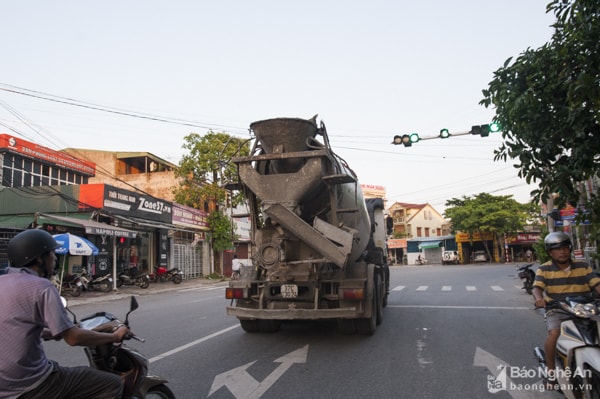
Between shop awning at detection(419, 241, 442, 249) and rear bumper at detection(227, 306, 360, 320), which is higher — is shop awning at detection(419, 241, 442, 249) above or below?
above

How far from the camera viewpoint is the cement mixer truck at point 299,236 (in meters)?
6.25

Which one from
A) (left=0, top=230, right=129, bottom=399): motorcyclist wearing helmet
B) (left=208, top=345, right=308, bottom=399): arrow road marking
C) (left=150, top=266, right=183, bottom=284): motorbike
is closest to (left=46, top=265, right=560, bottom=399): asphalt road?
(left=208, top=345, right=308, bottom=399): arrow road marking

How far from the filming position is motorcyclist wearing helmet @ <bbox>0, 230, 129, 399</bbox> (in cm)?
220

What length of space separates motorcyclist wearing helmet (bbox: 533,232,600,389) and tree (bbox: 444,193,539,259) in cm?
4537

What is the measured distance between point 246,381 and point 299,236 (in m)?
2.25

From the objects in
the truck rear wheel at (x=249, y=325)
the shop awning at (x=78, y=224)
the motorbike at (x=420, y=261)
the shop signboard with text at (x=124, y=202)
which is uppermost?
the shop signboard with text at (x=124, y=202)

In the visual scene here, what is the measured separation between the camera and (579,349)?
133 inches

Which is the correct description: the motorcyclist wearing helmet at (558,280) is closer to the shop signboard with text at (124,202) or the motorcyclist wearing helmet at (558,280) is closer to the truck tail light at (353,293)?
the truck tail light at (353,293)

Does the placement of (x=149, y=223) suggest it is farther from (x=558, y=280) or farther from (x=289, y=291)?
(x=558, y=280)

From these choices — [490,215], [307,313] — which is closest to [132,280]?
[307,313]

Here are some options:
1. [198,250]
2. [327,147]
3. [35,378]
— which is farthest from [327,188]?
[198,250]

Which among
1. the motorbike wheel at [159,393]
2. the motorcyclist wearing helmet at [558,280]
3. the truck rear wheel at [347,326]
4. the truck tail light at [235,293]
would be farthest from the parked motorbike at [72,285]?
the motorcyclist wearing helmet at [558,280]

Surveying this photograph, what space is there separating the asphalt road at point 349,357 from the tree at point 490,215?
39.5m

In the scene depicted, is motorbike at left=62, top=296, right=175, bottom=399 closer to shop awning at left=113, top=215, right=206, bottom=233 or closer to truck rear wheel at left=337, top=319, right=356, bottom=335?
truck rear wheel at left=337, top=319, right=356, bottom=335
